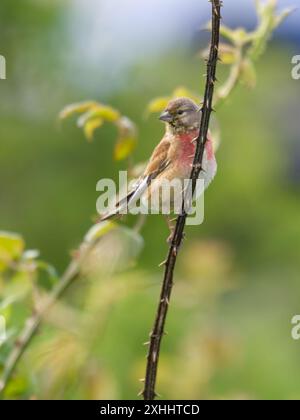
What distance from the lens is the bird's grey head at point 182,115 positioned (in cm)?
166

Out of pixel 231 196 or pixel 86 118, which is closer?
pixel 86 118

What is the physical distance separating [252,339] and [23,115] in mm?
2189

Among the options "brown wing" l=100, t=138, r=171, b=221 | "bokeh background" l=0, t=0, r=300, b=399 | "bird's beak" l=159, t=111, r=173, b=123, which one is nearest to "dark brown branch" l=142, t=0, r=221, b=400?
"brown wing" l=100, t=138, r=171, b=221

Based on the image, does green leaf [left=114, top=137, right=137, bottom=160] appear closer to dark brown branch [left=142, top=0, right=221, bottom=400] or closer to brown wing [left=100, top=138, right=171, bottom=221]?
brown wing [left=100, top=138, right=171, bottom=221]

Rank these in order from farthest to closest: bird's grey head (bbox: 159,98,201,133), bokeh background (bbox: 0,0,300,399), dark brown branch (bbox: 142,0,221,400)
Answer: bokeh background (bbox: 0,0,300,399) < bird's grey head (bbox: 159,98,201,133) < dark brown branch (bbox: 142,0,221,400)

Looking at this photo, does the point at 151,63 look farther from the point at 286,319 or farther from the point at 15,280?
the point at 15,280

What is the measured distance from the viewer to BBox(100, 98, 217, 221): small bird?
1648mm

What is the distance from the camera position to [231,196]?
16.5ft

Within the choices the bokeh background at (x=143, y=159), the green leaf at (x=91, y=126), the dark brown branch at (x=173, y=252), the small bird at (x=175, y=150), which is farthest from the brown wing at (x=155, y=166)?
the bokeh background at (x=143, y=159)

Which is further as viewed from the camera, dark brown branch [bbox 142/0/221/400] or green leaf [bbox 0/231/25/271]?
green leaf [bbox 0/231/25/271]

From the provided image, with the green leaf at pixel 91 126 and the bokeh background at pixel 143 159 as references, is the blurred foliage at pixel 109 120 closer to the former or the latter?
the green leaf at pixel 91 126

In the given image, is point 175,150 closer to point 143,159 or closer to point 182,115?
point 182,115

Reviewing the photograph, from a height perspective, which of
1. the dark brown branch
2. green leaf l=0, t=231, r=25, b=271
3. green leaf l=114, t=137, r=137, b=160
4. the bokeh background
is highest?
the bokeh background
